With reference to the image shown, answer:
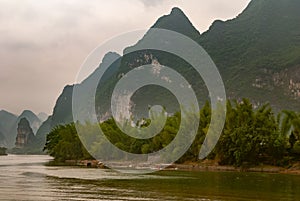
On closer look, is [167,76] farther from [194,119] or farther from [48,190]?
[48,190]

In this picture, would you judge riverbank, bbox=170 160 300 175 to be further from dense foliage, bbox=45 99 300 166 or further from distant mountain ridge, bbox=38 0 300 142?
distant mountain ridge, bbox=38 0 300 142

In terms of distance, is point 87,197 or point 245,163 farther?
point 245,163

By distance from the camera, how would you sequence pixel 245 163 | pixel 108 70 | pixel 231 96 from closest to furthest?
pixel 245 163 < pixel 231 96 < pixel 108 70

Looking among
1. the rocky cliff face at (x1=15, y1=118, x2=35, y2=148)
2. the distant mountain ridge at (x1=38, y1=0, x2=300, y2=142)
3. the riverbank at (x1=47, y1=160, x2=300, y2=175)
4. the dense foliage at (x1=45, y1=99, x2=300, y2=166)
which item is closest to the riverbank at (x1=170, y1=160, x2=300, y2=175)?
the riverbank at (x1=47, y1=160, x2=300, y2=175)

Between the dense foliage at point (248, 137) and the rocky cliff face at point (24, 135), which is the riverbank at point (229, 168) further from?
the rocky cliff face at point (24, 135)

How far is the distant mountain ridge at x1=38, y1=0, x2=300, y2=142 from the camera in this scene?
317 ft

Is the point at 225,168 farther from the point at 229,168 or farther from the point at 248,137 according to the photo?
the point at 248,137

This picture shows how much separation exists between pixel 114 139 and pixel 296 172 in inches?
1156

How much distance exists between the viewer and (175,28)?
134625 millimetres

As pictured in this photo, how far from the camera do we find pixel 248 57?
10994 centimetres

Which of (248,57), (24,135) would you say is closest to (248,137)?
(248,57)

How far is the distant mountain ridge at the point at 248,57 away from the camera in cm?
9669

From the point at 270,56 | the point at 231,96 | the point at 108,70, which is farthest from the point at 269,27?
the point at 108,70

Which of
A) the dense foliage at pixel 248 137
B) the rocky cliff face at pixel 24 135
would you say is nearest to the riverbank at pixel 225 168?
the dense foliage at pixel 248 137
